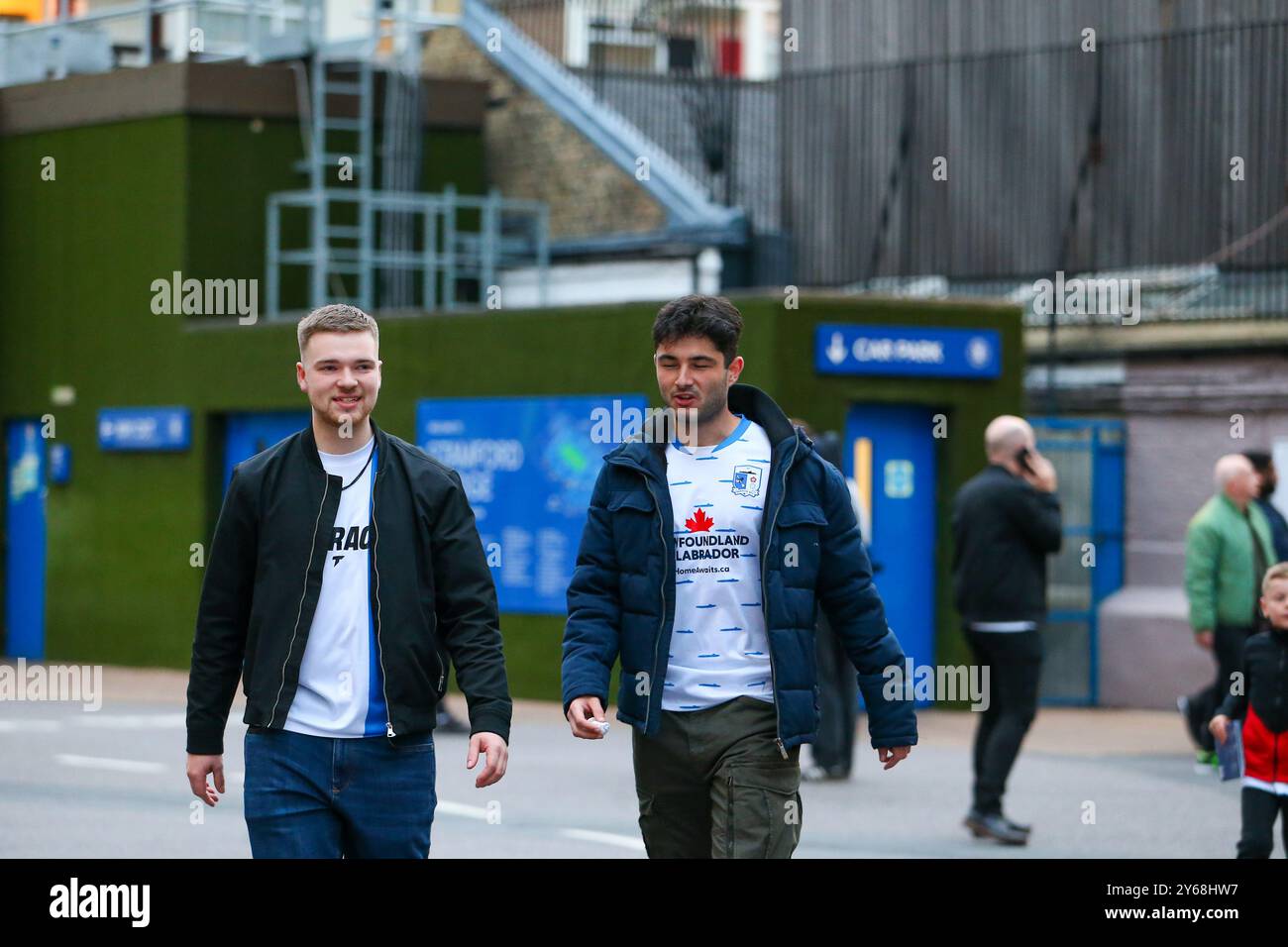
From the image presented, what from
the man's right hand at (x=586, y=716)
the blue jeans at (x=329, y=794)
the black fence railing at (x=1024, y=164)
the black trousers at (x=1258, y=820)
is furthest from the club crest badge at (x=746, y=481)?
the black fence railing at (x=1024, y=164)

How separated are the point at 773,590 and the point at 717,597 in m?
0.15

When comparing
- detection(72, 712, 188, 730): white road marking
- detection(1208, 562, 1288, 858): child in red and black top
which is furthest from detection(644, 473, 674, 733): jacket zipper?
detection(72, 712, 188, 730): white road marking

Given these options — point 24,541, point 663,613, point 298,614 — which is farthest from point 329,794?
point 24,541

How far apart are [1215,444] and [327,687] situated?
44.1 ft

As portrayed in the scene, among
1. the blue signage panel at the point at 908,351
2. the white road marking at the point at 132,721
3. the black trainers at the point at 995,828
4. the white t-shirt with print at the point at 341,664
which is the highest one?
the blue signage panel at the point at 908,351

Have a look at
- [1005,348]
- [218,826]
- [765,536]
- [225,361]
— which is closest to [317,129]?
[225,361]

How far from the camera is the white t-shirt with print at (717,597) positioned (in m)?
6.14

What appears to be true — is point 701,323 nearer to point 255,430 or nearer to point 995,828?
point 995,828

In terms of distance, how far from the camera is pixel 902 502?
18.1 meters

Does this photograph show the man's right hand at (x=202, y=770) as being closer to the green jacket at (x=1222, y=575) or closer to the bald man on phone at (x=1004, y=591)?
the bald man on phone at (x=1004, y=591)

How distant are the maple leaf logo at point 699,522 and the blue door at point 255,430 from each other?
48.3 ft

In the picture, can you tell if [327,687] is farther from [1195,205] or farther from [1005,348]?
[1195,205]

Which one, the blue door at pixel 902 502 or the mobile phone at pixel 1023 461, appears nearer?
the mobile phone at pixel 1023 461

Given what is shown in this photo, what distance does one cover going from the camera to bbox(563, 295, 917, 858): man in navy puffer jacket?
6.12 meters
